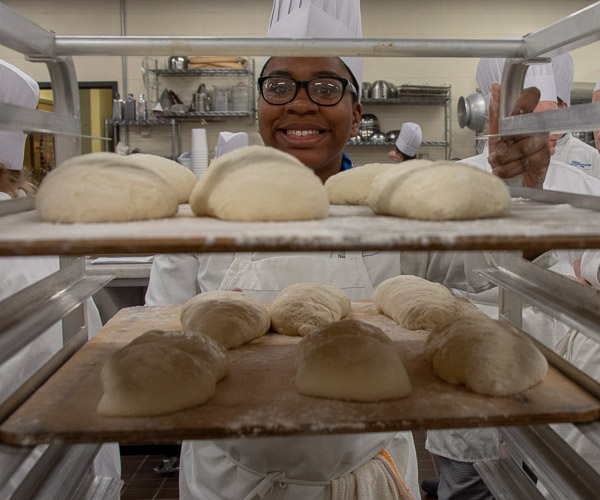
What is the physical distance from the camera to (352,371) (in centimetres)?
84

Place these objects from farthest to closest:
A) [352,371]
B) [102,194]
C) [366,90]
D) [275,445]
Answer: [366,90], [275,445], [352,371], [102,194]

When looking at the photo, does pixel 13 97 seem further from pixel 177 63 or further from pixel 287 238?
pixel 177 63

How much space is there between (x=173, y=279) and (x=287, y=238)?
1.38 m

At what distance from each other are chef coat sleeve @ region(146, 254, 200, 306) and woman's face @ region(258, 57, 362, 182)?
1.73 feet

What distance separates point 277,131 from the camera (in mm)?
1671

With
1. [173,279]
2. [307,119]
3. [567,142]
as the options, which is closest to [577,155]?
[567,142]

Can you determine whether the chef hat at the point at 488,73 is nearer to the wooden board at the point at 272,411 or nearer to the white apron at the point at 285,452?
the white apron at the point at 285,452

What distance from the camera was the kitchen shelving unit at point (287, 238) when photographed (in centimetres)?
57

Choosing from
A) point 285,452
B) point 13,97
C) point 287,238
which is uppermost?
point 13,97

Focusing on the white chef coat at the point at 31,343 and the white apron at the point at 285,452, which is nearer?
the white apron at the point at 285,452

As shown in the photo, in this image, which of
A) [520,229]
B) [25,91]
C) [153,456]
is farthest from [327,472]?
[153,456]

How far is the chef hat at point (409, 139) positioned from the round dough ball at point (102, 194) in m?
4.64

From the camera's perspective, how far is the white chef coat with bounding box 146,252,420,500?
132 cm

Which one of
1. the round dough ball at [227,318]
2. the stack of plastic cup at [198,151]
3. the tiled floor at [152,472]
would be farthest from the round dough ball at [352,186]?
the stack of plastic cup at [198,151]
